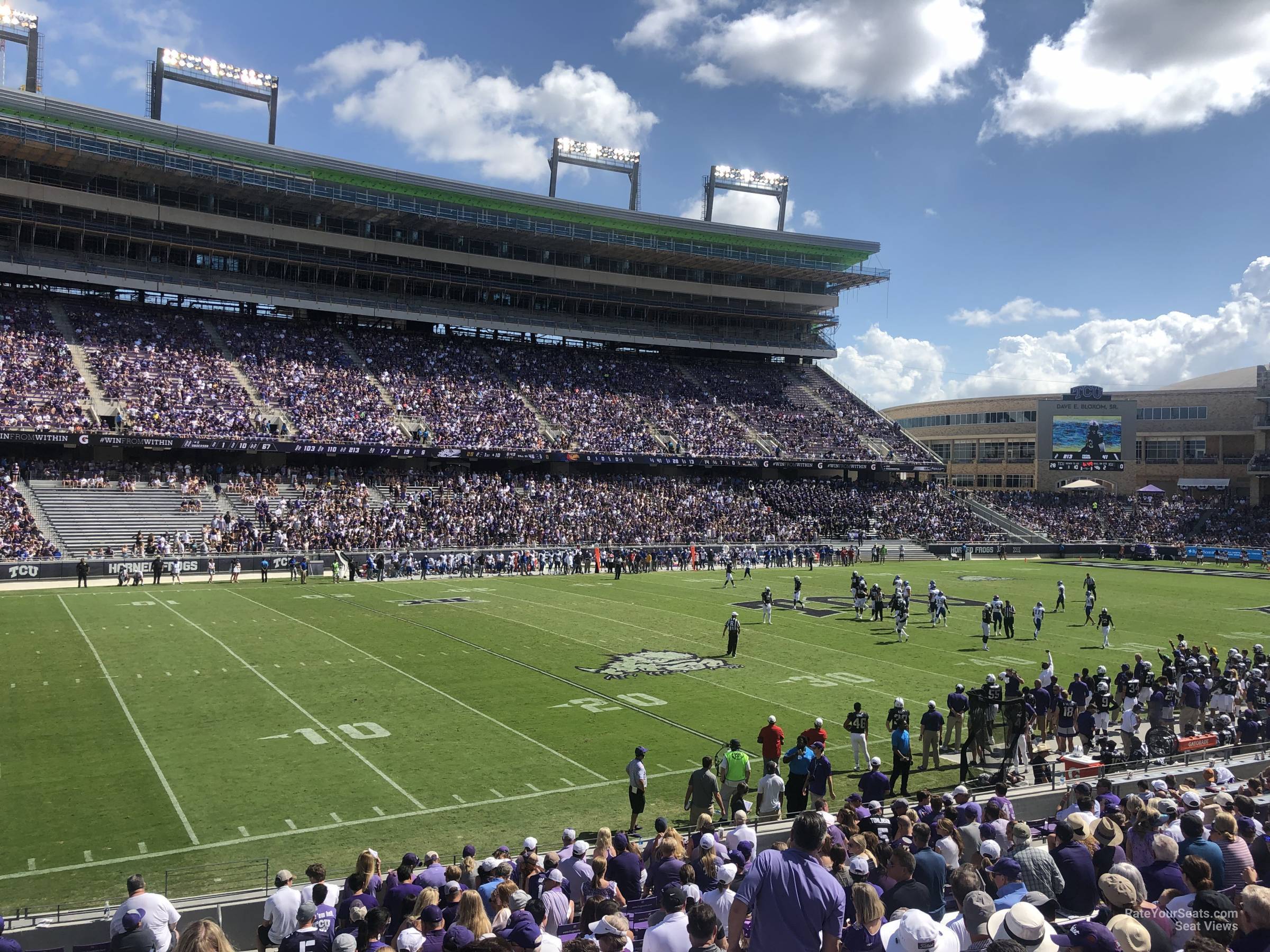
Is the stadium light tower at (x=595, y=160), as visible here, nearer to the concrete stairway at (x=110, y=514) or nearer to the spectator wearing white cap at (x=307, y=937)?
the concrete stairway at (x=110, y=514)

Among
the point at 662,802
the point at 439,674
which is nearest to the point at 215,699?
the point at 439,674

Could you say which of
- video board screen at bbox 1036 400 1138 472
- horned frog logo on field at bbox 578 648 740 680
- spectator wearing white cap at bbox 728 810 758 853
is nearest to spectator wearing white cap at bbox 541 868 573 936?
spectator wearing white cap at bbox 728 810 758 853

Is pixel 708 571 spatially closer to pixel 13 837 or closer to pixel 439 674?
pixel 439 674

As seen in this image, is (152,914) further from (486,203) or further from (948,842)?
(486,203)

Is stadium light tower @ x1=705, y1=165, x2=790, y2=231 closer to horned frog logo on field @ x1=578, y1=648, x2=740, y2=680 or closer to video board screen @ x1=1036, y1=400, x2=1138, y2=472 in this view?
video board screen @ x1=1036, y1=400, x2=1138, y2=472

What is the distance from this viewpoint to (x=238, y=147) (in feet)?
183

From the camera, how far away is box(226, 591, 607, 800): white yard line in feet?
51.6

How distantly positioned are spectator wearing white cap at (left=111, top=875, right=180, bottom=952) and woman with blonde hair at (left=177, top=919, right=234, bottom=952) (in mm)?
2788

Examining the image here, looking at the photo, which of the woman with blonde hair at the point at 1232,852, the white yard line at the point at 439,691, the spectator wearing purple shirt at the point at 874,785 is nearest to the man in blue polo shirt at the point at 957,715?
the spectator wearing purple shirt at the point at 874,785

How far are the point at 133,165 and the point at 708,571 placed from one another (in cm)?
3915

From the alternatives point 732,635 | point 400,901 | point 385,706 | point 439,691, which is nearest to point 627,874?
point 400,901

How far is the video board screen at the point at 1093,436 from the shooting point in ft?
234

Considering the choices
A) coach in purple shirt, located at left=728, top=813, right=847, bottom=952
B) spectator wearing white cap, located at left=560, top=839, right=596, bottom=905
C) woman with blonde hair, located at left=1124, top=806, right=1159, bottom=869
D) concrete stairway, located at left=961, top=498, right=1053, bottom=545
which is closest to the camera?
coach in purple shirt, located at left=728, top=813, right=847, bottom=952

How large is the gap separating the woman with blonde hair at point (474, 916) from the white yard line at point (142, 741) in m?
7.40
